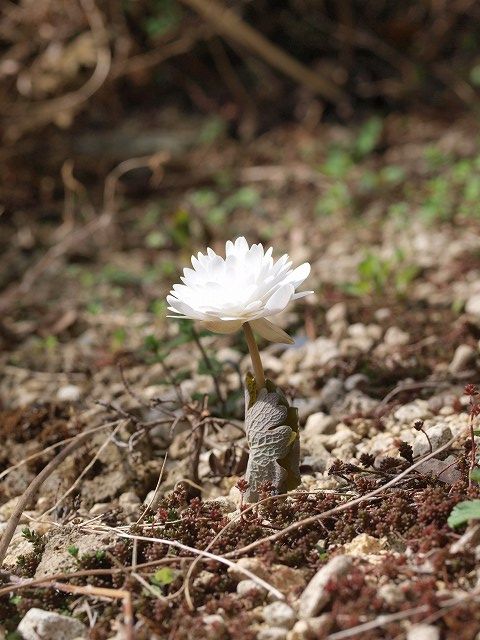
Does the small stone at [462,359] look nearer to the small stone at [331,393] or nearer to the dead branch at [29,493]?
the small stone at [331,393]

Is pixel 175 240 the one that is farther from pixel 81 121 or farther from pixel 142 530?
pixel 142 530

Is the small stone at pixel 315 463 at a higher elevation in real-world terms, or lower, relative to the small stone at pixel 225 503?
higher

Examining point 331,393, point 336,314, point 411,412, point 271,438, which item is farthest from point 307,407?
point 336,314

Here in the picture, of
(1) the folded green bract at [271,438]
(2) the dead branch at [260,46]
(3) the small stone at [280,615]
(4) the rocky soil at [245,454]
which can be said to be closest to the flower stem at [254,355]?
(1) the folded green bract at [271,438]

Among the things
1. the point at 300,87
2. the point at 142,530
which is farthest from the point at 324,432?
the point at 300,87

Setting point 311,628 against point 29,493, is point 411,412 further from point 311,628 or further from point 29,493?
point 29,493
